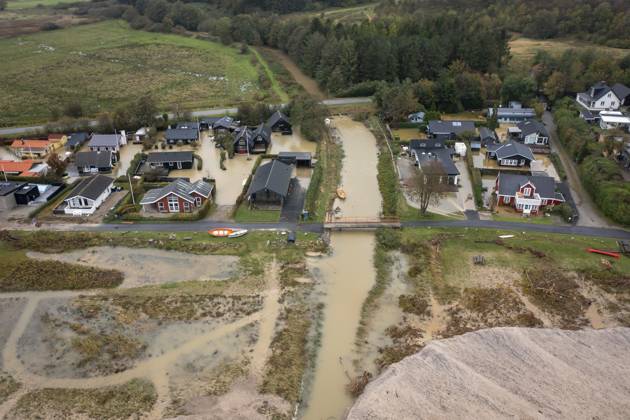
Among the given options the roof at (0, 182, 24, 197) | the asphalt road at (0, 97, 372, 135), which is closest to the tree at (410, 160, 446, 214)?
the asphalt road at (0, 97, 372, 135)

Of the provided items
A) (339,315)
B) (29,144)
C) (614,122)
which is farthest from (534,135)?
(29,144)

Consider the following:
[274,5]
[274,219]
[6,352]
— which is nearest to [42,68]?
[274,5]

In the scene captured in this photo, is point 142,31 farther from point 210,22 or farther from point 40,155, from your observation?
point 40,155

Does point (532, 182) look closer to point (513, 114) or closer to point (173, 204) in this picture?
point (513, 114)

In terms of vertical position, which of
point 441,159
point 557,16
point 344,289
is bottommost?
point 344,289

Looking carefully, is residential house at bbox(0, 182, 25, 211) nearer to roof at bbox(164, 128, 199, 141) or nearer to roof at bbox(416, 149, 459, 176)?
roof at bbox(164, 128, 199, 141)

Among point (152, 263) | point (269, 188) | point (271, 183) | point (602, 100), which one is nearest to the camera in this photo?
point (152, 263)
